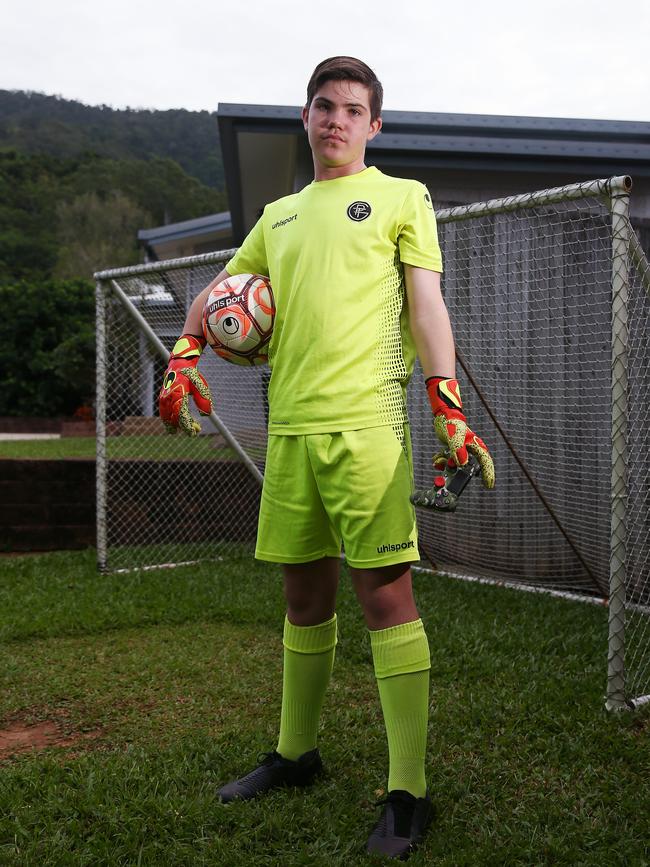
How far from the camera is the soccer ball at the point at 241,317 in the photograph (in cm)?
243

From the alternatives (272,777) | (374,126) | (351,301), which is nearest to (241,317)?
(351,301)

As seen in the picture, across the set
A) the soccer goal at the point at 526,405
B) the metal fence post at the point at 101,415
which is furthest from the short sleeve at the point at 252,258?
the metal fence post at the point at 101,415

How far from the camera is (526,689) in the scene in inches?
136

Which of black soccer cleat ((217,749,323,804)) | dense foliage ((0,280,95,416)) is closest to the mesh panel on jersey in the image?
black soccer cleat ((217,749,323,804))

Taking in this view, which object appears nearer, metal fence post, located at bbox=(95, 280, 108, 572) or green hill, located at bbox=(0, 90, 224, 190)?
metal fence post, located at bbox=(95, 280, 108, 572)

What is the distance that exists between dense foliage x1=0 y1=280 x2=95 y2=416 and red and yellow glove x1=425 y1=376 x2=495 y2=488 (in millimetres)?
16554

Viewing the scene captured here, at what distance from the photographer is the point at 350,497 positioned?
2184 millimetres

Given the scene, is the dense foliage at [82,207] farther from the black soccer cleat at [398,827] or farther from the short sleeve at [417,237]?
the black soccer cleat at [398,827]

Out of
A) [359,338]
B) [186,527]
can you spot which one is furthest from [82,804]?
[186,527]

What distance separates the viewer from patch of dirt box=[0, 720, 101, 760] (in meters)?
3.04

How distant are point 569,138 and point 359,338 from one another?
185 inches

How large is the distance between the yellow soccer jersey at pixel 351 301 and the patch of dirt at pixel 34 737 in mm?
1575

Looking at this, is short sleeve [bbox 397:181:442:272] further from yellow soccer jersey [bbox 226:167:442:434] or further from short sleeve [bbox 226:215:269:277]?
short sleeve [bbox 226:215:269:277]

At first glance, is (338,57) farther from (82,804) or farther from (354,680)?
(354,680)
